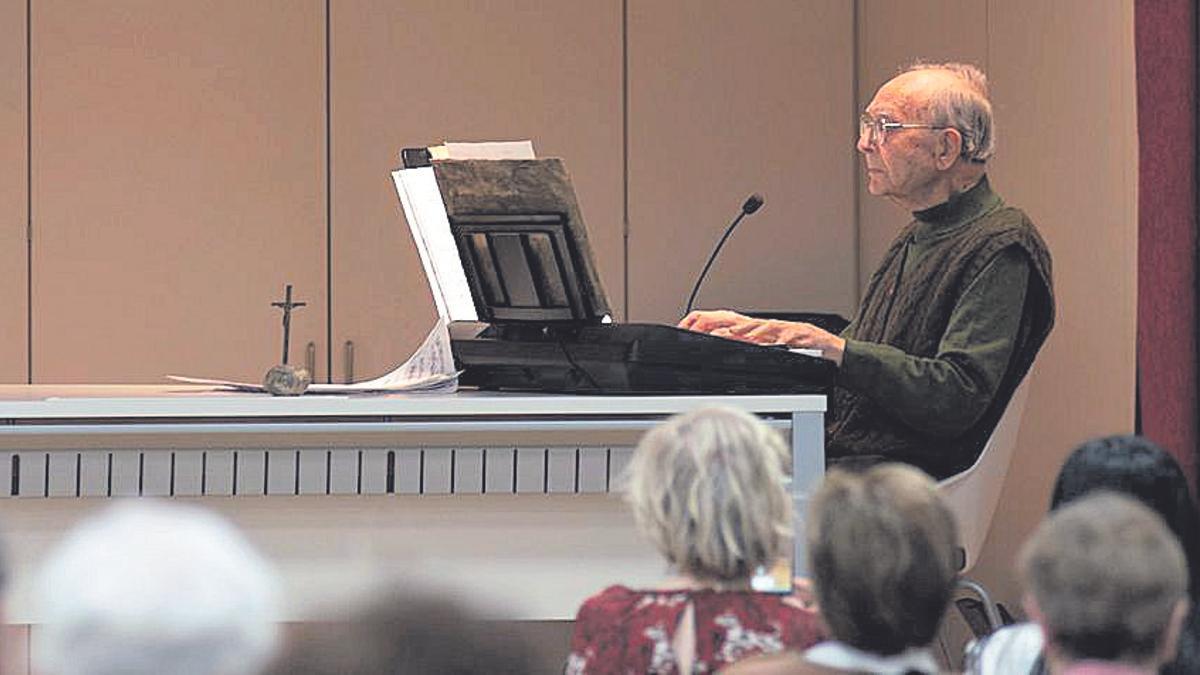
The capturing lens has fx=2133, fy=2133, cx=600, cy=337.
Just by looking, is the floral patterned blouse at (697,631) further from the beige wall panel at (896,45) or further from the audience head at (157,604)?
the beige wall panel at (896,45)

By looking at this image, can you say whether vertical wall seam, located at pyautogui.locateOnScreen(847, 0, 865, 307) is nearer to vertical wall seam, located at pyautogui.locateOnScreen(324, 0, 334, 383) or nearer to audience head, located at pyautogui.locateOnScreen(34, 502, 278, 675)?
vertical wall seam, located at pyautogui.locateOnScreen(324, 0, 334, 383)

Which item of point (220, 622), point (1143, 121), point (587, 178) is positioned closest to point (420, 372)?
point (1143, 121)

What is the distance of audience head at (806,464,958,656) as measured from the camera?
1.88 meters

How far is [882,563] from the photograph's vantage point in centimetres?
188

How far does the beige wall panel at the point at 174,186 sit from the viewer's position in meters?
5.93

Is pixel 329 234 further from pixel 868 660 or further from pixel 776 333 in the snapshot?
pixel 868 660

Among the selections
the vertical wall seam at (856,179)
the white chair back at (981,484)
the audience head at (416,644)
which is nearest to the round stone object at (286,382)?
the white chair back at (981,484)

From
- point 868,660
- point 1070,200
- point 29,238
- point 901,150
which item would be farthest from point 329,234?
point 868,660

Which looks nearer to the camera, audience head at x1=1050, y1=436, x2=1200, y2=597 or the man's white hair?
audience head at x1=1050, y1=436, x2=1200, y2=597

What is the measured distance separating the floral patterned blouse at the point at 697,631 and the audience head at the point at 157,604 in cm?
75

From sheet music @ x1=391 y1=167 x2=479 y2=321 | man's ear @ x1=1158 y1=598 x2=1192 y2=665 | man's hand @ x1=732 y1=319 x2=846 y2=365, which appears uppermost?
sheet music @ x1=391 y1=167 x2=479 y2=321

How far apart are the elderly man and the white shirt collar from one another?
1722 mm

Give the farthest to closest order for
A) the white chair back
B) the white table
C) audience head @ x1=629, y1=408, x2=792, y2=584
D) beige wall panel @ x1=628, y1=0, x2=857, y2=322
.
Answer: beige wall panel @ x1=628, y1=0, x2=857, y2=322 < the white chair back < the white table < audience head @ x1=629, y1=408, x2=792, y2=584

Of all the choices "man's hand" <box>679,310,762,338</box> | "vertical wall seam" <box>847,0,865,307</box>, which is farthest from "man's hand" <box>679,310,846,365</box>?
"vertical wall seam" <box>847,0,865,307</box>
